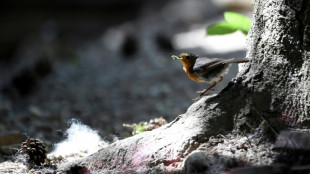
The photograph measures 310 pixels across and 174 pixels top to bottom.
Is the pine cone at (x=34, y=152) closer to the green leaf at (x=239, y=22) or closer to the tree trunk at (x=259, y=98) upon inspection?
the tree trunk at (x=259, y=98)

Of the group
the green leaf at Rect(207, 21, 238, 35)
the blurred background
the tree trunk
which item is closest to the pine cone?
the tree trunk

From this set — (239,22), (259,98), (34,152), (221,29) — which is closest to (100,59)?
(221,29)

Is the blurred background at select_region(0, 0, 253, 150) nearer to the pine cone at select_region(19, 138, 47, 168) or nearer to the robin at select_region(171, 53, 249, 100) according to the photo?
the pine cone at select_region(19, 138, 47, 168)

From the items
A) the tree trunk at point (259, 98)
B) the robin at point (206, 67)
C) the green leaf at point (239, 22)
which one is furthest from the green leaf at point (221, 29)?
the tree trunk at point (259, 98)

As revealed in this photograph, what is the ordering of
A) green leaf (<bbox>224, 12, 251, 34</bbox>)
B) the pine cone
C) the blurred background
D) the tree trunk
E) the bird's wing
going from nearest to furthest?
the tree trunk, the bird's wing, the pine cone, green leaf (<bbox>224, 12, 251, 34</bbox>), the blurred background

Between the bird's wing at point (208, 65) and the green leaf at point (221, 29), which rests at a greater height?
the green leaf at point (221, 29)

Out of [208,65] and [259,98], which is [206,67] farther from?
[259,98]
